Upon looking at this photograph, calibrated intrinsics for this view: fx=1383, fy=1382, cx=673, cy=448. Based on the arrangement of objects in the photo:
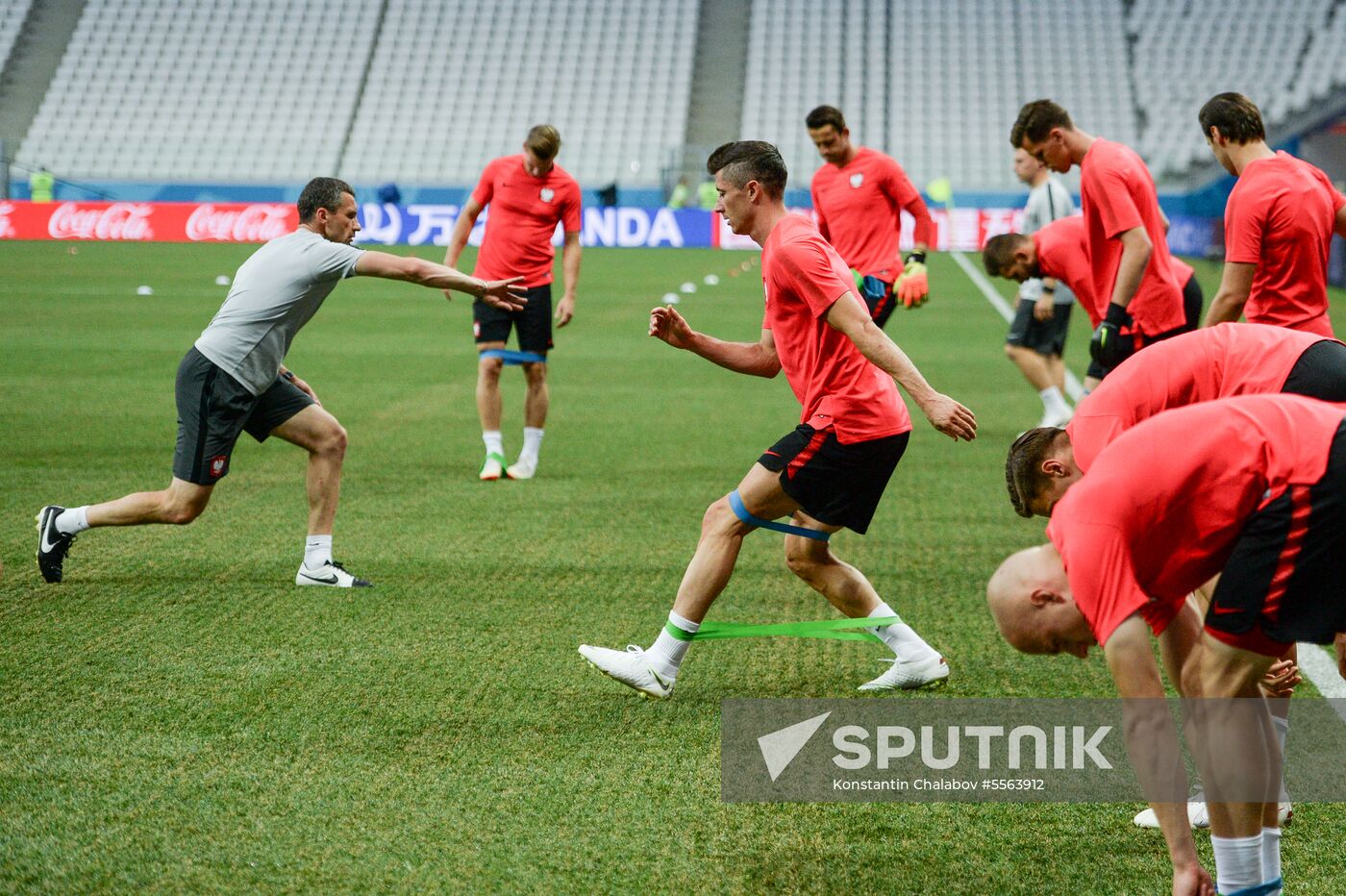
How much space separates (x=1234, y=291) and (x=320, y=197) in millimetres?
3787

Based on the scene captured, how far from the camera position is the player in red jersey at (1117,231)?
6.11 metres

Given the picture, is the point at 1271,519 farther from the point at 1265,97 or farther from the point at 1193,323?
the point at 1265,97

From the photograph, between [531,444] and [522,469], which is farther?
[531,444]

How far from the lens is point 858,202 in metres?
9.78

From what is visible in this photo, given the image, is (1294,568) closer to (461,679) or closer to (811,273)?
(811,273)

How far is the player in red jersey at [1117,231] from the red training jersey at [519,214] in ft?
12.8

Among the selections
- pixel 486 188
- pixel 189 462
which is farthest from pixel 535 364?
pixel 189 462

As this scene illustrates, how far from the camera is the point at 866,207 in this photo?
977cm

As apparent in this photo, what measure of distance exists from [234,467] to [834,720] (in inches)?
225

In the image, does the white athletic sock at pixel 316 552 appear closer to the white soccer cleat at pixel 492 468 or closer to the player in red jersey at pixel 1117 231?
the white soccer cleat at pixel 492 468

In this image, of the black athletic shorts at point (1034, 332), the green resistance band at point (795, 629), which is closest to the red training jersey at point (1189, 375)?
the green resistance band at point (795, 629)

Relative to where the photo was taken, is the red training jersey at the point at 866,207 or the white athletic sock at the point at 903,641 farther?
the red training jersey at the point at 866,207

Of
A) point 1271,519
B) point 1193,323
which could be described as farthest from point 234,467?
point 1271,519

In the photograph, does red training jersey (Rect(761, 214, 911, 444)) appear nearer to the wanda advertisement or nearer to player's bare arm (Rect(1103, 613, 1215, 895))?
player's bare arm (Rect(1103, 613, 1215, 895))
